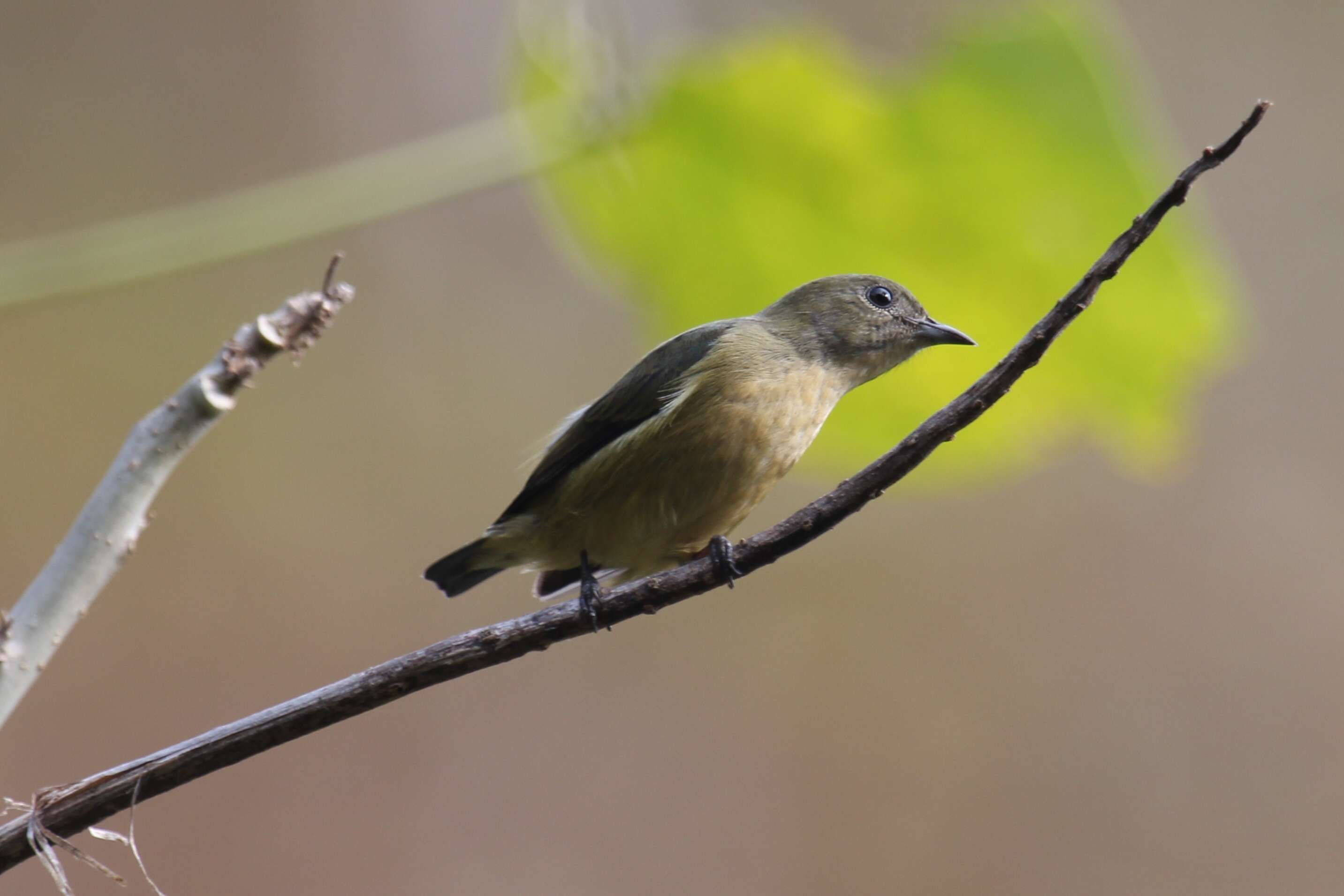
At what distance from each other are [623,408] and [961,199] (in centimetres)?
81

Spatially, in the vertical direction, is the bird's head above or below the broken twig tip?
above

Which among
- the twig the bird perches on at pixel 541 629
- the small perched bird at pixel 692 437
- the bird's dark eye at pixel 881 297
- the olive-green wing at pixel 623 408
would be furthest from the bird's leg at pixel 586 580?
the bird's dark eye at pixel 881 297

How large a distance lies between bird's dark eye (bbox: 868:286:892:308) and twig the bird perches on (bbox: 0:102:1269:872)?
3.73 ft

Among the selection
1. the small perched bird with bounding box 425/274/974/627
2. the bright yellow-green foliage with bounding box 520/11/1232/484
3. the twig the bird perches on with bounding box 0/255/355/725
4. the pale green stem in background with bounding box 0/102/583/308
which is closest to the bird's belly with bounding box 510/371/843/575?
the small perched bird with bounding box 425/274/974/627

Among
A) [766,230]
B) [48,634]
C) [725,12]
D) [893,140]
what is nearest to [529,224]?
[725,12]

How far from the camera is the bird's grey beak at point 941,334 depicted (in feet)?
7.43

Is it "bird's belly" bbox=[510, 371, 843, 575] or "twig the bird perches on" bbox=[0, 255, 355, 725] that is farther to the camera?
"bird's belly" bbox=[510, 371, 843, 575]

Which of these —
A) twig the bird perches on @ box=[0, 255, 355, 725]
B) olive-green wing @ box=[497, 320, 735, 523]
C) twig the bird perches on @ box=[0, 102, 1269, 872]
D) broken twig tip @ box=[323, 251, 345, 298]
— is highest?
olive-green wing @ box=[497, 320, 735, 523]

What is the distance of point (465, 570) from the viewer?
2.42m

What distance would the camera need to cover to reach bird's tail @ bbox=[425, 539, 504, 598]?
2.38m

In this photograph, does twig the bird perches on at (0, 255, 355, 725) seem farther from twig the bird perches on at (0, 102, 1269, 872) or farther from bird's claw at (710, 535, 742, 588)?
bird's claw at (710, 535, 742, 588)

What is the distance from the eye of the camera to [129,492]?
1.31 m

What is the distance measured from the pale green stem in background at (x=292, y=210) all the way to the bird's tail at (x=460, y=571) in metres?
0.76

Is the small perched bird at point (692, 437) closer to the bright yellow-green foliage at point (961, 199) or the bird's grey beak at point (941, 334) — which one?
the bird's grey beak at point (941, 334)
